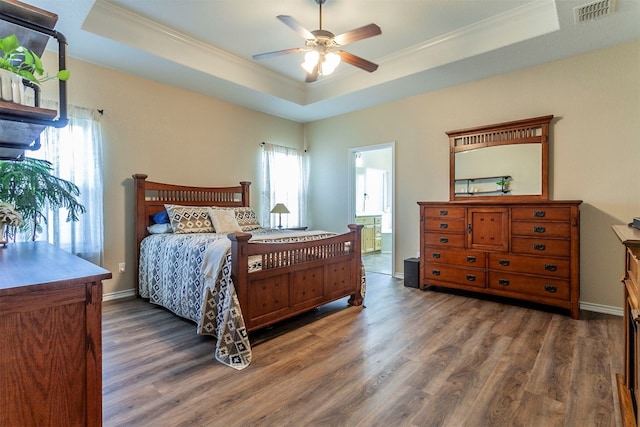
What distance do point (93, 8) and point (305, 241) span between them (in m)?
2.88

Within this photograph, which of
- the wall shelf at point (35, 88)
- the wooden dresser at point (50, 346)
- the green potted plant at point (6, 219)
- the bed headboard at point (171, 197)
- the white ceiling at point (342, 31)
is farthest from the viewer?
the bed headboard at point (171, 197)

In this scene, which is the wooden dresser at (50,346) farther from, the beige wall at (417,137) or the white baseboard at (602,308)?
the white baseboard at (602,308)

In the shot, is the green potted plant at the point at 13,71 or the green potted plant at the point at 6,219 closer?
the green potted plant at the point at 13,71

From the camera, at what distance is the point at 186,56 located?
3699 mm

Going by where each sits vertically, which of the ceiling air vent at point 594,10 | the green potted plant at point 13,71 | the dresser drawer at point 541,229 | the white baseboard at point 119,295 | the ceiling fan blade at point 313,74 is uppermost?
the ceiling air vent at point 594,10

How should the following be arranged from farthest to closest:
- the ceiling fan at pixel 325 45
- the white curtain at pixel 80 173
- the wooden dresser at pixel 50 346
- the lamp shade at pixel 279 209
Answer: the lamp shade at pixel 279 209, the white curtain at pixel 80 173, the ceiling fan at pixel 325 45, the wooden dresser at pixel 50 346

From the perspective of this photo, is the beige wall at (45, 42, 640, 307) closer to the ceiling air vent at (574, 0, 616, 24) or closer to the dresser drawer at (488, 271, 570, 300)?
the dresser drawer at (488, 271, 570, 300)

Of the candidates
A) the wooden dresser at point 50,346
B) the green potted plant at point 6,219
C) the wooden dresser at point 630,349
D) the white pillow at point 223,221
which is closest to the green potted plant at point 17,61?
the wooden dresser at point 50,346

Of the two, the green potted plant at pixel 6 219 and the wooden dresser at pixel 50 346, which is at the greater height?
the green potted plant at pixel 6 219

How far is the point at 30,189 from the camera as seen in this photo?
2699 mm

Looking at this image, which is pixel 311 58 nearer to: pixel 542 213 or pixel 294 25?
pixel 294 25

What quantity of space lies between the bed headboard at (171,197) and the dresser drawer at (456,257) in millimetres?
2809

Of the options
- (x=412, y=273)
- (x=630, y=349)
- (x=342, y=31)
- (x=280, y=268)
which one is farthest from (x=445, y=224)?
(x=342, y=31)

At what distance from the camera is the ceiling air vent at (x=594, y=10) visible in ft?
8.75
